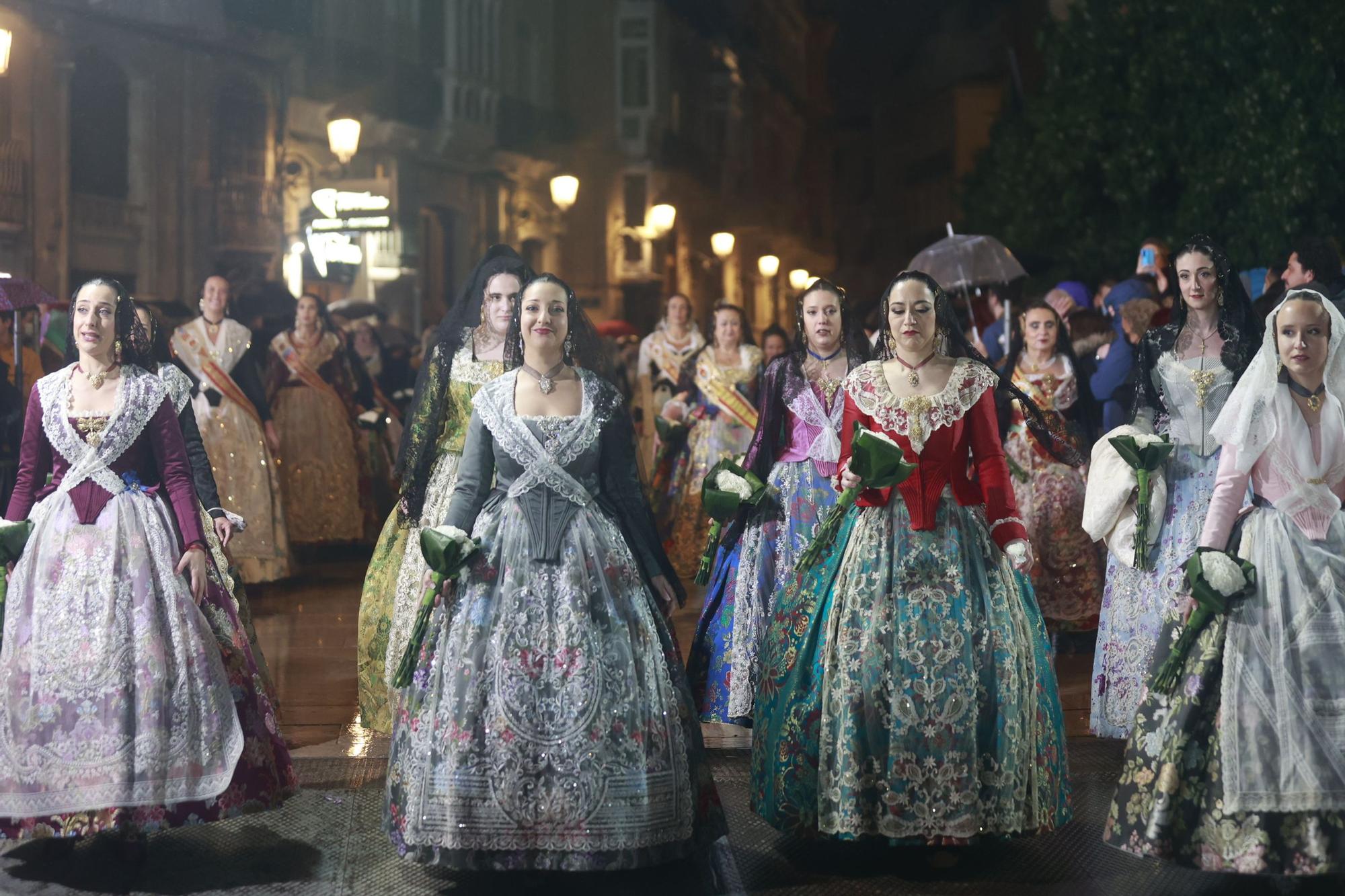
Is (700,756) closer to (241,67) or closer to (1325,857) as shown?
(1325,857)

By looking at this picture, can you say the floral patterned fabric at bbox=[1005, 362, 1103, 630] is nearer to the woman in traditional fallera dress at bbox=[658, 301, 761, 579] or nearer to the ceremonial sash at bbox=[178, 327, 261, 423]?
the woman in traditional fallera dress at bbox=[658, 301, 761, 579]

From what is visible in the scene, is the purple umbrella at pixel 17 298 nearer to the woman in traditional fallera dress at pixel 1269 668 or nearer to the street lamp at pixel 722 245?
the woman in traditional fallera dress at pixel 1269 668

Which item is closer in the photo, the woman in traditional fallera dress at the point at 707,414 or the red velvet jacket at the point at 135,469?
the red velvet jacket at the point at 135,469

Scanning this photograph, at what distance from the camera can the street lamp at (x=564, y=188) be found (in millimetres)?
16766

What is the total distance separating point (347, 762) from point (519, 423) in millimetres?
1798

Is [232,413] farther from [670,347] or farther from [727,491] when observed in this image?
[727,491]

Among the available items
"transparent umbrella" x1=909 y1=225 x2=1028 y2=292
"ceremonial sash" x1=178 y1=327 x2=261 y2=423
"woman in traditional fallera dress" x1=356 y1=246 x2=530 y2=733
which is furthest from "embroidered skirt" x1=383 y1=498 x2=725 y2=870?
"transparent umbrella" x1=909 y1=225 x2=1028 y2=292

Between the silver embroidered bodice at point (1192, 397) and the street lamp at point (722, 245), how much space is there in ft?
40.0

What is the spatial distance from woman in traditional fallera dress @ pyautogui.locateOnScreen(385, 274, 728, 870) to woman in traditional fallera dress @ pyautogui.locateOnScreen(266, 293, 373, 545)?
654 cm

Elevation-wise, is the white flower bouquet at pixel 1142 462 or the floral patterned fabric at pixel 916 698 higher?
the white flower bouquet at pixel 1142 462

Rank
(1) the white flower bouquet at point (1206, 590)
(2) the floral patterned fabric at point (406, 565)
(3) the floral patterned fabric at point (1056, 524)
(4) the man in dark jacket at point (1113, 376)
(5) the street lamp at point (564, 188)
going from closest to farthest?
(1) the white flower bouquet at point (1206, 590), (2) the floral patterned fabric at point (406, 565), (3) the floral patterned fabric at point (1056, 524), (4) the man in dark jacket at point (1113, 376), (5) the street lamp at point (564, 188)

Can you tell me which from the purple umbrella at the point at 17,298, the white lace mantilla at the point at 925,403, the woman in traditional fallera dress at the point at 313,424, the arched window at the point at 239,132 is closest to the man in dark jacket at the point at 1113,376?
the white lace mantilla at the point at 925,403

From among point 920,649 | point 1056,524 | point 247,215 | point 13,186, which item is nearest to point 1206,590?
point 920,649

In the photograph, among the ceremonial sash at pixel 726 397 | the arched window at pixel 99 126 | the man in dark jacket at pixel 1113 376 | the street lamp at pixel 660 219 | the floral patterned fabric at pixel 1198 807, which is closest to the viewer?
the floral patterned fabric at pixel 1198 807
